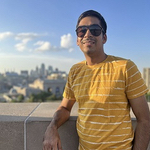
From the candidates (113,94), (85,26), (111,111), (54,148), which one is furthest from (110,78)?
(54,148)

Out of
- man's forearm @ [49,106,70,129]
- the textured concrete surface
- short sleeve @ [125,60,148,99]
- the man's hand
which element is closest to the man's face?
short sleeve @ [125,60,148,99]

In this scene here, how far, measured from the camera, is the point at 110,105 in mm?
1423

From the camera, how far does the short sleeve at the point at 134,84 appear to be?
1372 mm

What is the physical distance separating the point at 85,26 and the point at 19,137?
131 cm

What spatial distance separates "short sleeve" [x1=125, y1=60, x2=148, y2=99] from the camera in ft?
4.50

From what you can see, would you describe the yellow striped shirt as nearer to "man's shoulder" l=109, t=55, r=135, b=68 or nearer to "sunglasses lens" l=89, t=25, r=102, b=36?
"man's shoulder" l=109, t=55, r=135, b=68

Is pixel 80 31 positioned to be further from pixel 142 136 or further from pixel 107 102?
pixel 142 136

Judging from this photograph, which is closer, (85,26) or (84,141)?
(84,141)

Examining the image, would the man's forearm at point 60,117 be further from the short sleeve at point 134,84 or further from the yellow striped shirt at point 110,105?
the short sleeve at point 134,84

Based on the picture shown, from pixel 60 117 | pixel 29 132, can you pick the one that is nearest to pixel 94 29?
pixel 60 117

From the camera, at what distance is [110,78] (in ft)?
4.74

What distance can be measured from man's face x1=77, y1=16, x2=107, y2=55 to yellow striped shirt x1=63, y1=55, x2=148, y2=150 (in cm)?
16

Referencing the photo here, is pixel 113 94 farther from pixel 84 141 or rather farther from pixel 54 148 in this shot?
pixel 54 148

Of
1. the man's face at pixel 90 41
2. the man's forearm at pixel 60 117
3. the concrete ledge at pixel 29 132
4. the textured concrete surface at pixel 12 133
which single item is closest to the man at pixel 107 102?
the man's face at pixel 90 41
